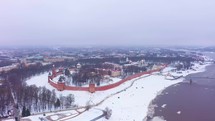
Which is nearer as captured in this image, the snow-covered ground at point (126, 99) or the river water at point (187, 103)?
the snow-covered ground at point (126, 99)

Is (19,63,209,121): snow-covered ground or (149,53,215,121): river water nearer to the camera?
(19,63,209,121): snow-covered ground

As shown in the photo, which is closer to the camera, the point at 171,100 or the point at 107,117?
the point at 107,117

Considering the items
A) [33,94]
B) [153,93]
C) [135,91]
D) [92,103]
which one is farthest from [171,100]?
[33,94]

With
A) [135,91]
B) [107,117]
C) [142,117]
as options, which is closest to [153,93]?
[135,91]

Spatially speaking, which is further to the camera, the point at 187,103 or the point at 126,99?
the point at 126,99

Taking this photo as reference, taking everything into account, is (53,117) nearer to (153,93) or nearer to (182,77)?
(153,93)

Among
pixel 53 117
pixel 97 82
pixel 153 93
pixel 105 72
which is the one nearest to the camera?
pixel 53 117

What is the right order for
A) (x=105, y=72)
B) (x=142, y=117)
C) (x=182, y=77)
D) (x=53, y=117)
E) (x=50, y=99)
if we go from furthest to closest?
(x=182, y=77)
(x=105, y=72)
(x=50, y=99)
(x=142, y=117)
(x=53, y=117)
